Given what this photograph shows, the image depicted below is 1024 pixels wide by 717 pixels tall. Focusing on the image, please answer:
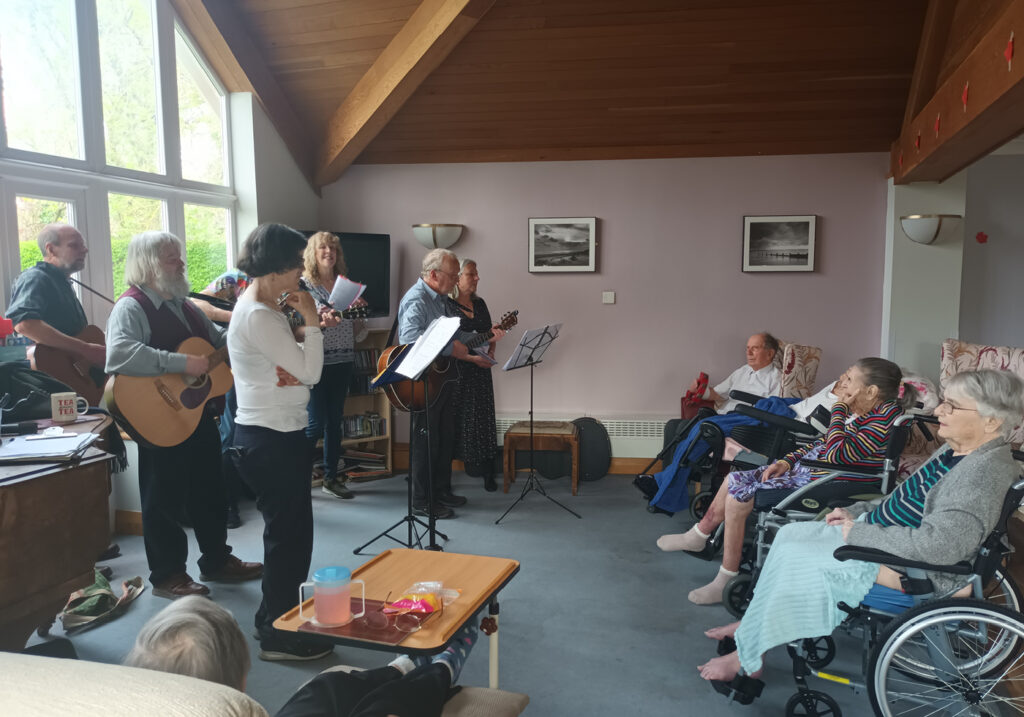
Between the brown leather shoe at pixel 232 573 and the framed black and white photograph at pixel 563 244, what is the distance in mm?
2967

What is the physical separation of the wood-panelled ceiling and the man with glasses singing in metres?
1.46

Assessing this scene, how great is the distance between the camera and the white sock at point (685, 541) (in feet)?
11.7

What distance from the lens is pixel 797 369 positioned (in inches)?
183

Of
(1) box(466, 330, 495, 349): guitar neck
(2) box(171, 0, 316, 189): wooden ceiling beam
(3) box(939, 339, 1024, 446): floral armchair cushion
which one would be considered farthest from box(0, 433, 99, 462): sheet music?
(3) box(939, 339, 1024, 446): floral armchair cushion

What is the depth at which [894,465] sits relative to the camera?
8.62 feet

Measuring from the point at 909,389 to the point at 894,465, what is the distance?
0.48 metres

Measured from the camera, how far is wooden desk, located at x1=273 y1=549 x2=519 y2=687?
1.68 m

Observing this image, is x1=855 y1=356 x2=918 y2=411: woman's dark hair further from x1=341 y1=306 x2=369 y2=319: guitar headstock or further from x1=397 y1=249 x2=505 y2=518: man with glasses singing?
x1=341 y1=306 x2=369 y2=319: guitar headstock

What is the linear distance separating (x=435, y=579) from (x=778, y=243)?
4085mm

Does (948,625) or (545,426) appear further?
(545,426)

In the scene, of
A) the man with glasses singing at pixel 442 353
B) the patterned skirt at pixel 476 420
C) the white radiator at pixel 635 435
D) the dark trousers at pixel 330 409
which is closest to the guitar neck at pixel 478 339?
the man with glasses singing at pixel 442 353

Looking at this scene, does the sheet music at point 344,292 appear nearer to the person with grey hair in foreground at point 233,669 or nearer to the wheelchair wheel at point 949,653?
the person with grey hair in foreground at point 233,669

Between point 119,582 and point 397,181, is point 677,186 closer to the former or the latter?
point 397,181

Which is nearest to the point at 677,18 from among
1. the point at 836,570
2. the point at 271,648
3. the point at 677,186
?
the point at 677,186
